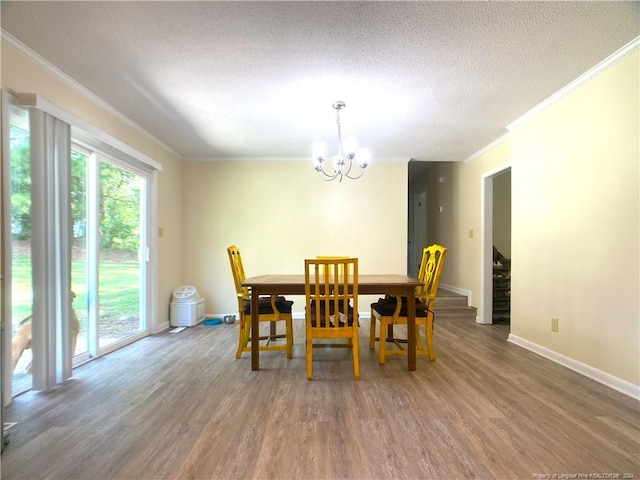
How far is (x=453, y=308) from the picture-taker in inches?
177

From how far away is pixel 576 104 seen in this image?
2.53m

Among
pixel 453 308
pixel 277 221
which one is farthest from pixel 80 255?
pixel 453 308

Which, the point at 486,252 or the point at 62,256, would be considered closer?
the point at 62,256

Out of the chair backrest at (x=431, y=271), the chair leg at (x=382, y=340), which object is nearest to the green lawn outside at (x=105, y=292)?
the chair leg at (x=382, y=340)

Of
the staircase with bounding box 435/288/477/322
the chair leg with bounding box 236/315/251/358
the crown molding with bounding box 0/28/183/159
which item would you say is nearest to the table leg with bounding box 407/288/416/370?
the chair leg with bounding box 236/315/251/358

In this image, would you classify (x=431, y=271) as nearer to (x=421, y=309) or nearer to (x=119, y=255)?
(x=421, y=309)

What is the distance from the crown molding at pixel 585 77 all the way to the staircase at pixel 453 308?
2.53 m

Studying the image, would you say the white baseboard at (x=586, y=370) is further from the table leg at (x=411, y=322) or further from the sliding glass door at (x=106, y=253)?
the sliding glass door at (x=106, y=253)

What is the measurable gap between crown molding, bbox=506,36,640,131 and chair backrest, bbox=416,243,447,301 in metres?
1.64

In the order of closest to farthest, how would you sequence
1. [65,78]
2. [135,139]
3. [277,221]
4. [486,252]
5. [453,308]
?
[65,78] < [135,139] < [486,252] < [453,308] < [277,221]

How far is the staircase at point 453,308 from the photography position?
443 cm

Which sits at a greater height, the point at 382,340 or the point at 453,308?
the point at 382,340

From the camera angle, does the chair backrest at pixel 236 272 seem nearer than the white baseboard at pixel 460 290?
Yes

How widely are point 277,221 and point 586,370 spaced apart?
3809 millimetres
